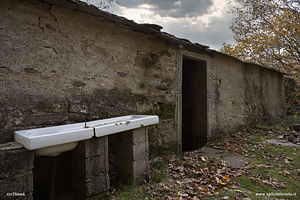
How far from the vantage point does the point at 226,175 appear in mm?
3064

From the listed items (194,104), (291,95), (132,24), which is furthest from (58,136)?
(291,95)

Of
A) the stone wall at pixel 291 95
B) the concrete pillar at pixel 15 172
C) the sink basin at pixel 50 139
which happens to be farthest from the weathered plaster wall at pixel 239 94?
the concrete pillar at pixel 15 172

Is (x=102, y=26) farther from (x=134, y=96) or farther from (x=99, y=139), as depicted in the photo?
(x=99, y=139)

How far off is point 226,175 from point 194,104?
8.94ft

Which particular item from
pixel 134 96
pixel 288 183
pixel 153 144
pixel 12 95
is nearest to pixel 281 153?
pixel 288 183

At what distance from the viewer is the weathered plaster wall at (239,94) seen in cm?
559

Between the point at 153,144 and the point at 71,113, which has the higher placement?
the point at 71,113

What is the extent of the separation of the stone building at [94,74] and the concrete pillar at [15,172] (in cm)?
1

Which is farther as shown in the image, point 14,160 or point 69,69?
point 69,69

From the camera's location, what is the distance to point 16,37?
232 centimetres

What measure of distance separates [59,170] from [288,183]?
3286 millimetres

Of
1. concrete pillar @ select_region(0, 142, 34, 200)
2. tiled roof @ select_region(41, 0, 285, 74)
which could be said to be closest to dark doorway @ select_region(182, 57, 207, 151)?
tiled roof @ select_region(41, 0, 285, 74)

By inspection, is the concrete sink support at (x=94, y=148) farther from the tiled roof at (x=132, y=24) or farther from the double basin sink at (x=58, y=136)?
the tiled roof at (x=132, y=24)

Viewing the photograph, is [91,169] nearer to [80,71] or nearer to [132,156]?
[132,156]
